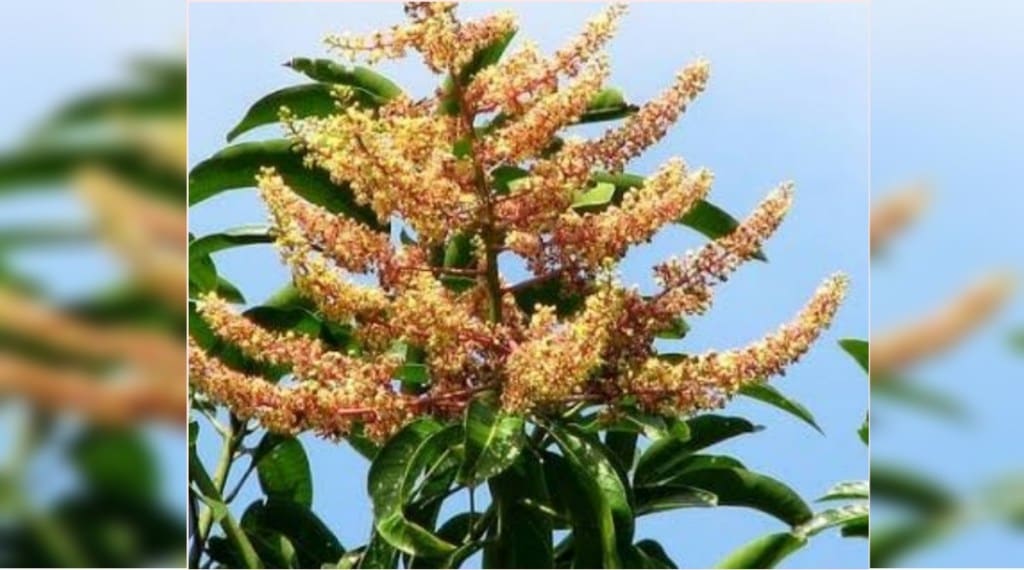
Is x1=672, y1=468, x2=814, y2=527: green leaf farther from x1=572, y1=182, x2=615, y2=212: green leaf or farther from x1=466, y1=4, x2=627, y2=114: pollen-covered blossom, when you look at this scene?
x1=466, y1=4, x2=627, y2=114: pollen-covered blossom

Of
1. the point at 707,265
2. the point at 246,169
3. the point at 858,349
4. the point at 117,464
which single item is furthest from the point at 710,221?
the point at 117,464

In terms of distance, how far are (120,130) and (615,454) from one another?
1.52 feet

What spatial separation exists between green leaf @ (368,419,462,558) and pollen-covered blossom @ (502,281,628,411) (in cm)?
6

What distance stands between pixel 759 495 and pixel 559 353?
9.0 inches

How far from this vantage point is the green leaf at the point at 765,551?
1.25m

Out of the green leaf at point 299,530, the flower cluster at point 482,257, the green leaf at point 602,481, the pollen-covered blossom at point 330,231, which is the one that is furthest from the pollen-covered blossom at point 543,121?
the green leaf at point 299,530

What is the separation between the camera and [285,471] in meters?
1.25

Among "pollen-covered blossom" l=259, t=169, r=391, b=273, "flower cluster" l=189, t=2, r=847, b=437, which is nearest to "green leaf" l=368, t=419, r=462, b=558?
"flower cluster" l=189, t=2, r=847, b=437

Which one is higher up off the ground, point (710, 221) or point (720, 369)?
point (710, 221)

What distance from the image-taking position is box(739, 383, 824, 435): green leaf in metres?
1.24

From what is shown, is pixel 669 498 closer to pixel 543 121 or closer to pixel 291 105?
pixel 543 121

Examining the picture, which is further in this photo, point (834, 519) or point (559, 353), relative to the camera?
point (834, 519)

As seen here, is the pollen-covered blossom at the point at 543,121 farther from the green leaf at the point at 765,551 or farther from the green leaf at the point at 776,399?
the green leaf at the point at 765,551

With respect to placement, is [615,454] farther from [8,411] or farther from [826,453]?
[8,411]
